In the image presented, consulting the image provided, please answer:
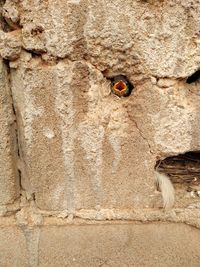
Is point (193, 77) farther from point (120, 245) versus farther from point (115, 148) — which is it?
point (120, 245)

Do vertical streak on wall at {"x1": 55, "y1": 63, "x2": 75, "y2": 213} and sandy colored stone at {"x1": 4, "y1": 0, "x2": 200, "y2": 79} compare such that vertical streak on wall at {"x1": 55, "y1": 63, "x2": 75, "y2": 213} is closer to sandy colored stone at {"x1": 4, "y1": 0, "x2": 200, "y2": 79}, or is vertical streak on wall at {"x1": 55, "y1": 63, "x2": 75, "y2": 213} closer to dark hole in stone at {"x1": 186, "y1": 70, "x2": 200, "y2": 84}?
sandy colored stone at {"x1": 4, "y1": 0, "x2": 200, "y2": 79}

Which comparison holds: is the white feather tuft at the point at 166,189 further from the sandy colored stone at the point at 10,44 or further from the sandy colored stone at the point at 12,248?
the sandy colored stone at the point at 10,44

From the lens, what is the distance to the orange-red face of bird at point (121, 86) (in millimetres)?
973

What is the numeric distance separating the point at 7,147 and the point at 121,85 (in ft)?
1.36

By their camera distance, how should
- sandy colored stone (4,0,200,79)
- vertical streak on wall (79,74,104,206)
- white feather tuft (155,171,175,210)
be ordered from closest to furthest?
sandy colored stone (4,0,200,79) < vertical streak on wall (79,74,104,206) < white feather tuft (155,171,175,210)

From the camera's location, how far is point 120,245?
1074 mm

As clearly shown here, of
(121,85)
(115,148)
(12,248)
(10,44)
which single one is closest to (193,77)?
(121,85)

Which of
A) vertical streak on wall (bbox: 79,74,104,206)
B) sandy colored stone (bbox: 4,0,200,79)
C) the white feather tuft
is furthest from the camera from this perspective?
the white feather tuft

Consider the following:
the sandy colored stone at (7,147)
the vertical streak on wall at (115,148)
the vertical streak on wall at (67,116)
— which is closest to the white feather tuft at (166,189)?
the vertical streak on wall at (115,148)

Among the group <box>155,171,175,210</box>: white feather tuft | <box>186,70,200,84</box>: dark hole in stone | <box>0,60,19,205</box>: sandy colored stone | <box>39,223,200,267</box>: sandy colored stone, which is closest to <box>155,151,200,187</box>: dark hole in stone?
<box>155,171,175,210</box>: white feather tuft

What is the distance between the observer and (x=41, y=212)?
45.2 inches

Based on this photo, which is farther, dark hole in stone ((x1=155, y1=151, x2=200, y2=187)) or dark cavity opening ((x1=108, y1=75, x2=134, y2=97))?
dark hole in stone ((x1=155, y1=151, x2=200, y2=187))

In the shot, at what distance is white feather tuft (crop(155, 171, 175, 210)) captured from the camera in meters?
1.10

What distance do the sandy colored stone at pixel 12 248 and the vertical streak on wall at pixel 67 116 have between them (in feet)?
0.76
